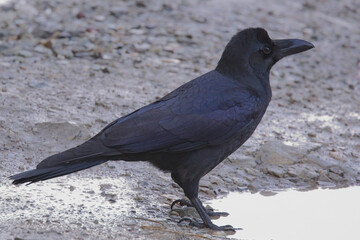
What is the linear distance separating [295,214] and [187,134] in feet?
3.72

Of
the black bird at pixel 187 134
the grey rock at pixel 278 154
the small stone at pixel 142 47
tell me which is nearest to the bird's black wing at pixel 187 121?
the black bird at pixel 187 134

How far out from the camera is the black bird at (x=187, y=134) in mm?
4555

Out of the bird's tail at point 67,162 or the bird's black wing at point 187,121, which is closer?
the bird's tail at point 67,162

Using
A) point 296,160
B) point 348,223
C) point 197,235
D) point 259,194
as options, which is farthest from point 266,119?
point 197,235

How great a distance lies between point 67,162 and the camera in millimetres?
4422

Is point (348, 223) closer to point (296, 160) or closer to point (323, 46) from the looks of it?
point (296, 160)

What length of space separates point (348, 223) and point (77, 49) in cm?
438

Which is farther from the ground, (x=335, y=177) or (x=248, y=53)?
(x=248, y=53)

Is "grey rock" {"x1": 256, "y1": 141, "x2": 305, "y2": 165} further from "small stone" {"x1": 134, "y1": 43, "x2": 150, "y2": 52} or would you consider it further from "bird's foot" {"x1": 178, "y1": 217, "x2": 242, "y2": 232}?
"small stone" {"x1": 134, "y1": 43, "x2": 150, "y2": 52}

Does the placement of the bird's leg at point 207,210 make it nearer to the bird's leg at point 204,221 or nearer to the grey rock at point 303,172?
the bird's leg at point 204,221

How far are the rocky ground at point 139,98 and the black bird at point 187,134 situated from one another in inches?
14.5

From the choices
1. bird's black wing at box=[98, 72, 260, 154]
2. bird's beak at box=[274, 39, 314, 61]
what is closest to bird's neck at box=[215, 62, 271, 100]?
bird's black wing at box=[98, 72, 260, 154]

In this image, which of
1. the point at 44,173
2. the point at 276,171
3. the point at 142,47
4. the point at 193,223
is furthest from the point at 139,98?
the point at 44,173

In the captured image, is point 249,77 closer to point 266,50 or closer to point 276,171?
point 266,50
